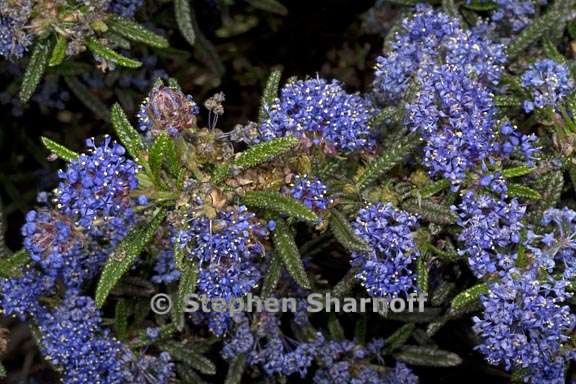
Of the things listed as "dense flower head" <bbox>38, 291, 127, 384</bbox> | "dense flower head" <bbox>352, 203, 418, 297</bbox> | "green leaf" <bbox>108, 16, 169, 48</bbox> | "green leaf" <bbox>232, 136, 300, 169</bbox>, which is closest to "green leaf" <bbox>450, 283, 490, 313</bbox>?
"dense flower head" <bbox>352, 203, 418, 297</bbox>

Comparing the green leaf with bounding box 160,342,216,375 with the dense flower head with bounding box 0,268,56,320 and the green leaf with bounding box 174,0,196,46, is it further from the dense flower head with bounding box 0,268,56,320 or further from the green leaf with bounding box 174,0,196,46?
the green leaf with bounding box 174,0,196,46

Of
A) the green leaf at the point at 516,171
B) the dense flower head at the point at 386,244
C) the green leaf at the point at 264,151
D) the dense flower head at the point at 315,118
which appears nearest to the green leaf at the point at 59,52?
the dense flower head at the point at 315,118

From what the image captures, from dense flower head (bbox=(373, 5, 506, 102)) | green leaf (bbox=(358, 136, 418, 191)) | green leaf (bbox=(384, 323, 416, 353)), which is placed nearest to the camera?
green leaf (bbox=(358, 136, 418, 191))

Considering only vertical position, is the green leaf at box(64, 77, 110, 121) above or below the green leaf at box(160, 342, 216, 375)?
above

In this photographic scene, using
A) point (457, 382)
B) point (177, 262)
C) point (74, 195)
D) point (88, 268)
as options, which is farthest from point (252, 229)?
point (457, 382)

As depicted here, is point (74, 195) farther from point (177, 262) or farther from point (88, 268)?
point (88, 268)

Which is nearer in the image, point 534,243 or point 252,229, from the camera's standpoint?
point 252,229

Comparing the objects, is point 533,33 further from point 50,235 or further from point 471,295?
point 50,235

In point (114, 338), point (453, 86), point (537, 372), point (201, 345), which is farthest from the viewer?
point (201, 345)
